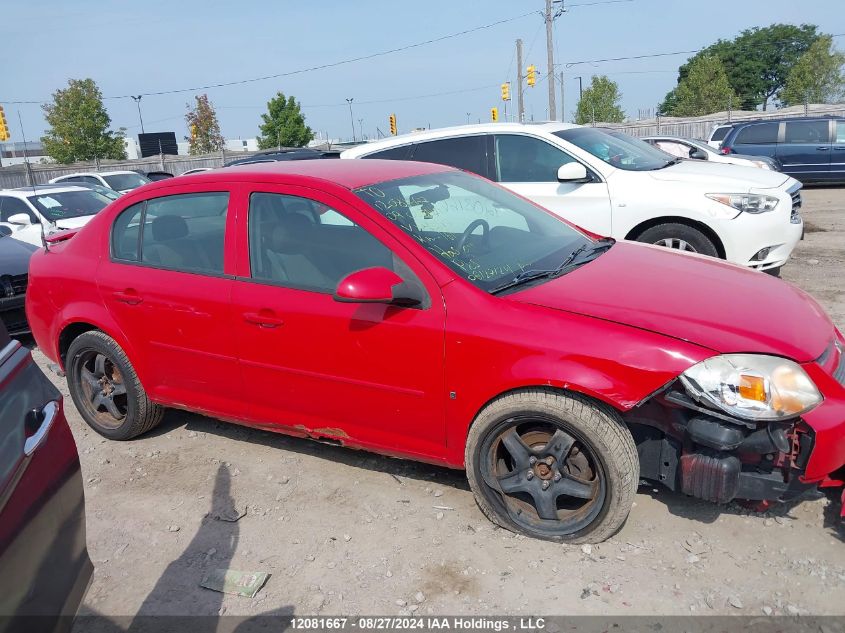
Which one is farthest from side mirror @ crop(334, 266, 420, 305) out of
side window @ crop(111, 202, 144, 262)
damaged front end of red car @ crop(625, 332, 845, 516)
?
side window @ crop(111, 202, 144, 262)

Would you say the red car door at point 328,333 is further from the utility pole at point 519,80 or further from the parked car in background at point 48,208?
the utility pole at point 519,80

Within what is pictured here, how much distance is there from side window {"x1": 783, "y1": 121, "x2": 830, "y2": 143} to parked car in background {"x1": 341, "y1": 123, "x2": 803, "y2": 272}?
32.8 ft

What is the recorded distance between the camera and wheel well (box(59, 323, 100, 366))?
172 inches

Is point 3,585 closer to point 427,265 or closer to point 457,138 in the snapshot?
point 427,265

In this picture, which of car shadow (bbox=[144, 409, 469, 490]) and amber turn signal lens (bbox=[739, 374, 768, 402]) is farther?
car shadow (bbox=[144, 409, 469, 490])

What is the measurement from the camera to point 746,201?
20.4 feet

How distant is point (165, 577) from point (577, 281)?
7.61ft

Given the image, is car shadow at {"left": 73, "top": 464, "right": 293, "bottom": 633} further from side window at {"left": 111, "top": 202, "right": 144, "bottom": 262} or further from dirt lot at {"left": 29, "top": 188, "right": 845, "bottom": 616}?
side window at {"left": 111, "top": 202, "right": 144, "bottom": 262}

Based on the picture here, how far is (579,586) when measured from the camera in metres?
2.81

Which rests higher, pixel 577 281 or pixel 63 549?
pixel 577 281

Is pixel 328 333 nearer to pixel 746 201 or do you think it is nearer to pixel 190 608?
pixel 190 608

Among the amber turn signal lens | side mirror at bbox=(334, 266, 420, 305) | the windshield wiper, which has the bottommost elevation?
the amber turn signal lens

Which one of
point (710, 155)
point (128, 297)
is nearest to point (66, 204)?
point (128, 297)

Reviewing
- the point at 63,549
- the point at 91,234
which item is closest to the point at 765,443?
the point at 63,549
